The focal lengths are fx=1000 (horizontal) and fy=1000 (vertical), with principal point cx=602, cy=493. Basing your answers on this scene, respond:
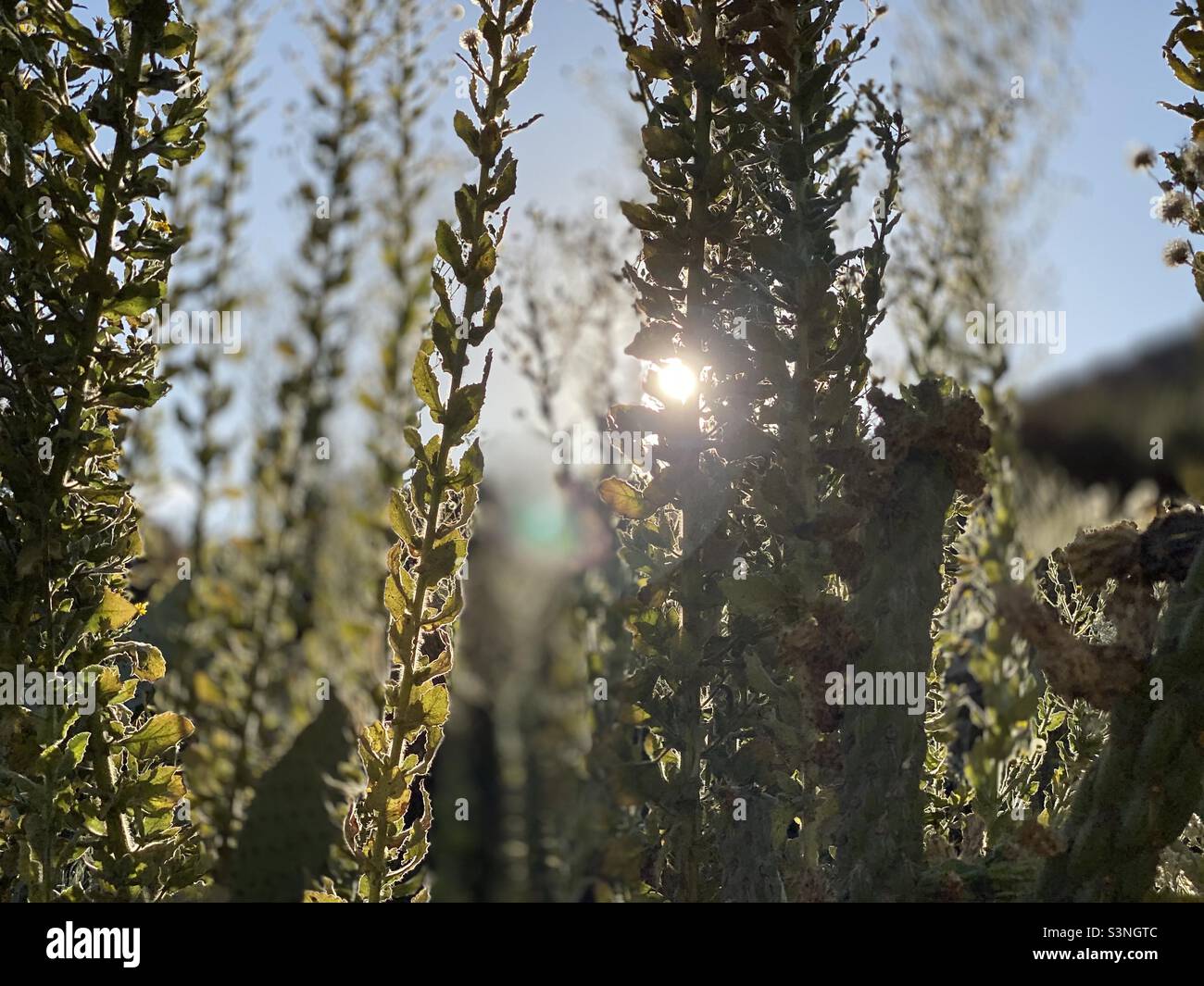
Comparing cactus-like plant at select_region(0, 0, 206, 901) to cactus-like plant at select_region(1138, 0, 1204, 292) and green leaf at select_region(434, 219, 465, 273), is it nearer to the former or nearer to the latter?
green leaf at select_region(434, 219, 465, 273)

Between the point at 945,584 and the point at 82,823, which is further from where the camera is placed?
the point at 945,584

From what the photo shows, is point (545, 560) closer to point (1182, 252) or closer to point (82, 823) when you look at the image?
point (82, 823)

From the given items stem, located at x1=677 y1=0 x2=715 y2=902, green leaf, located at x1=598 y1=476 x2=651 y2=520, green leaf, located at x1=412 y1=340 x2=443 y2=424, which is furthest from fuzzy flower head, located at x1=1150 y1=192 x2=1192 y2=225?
green leaf, located at x1=412 y1=340 x2=443 y2=424

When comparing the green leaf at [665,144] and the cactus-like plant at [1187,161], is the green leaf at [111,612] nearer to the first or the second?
the green leaf at [665,144]

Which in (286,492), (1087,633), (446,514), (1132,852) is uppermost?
(286,492)

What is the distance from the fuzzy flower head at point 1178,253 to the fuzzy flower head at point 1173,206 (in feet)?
0.15

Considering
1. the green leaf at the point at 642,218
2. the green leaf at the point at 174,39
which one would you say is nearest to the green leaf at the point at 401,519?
the green leaf at the point at 642,218

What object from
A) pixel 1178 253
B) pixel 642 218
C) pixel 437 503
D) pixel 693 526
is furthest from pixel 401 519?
pixel 1178 253

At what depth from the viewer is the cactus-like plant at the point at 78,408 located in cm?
157

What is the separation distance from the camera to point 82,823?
1686 millimetres

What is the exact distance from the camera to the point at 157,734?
166 cm

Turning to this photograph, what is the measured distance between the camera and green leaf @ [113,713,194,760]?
5.42 ft

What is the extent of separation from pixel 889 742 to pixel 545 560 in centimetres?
65
